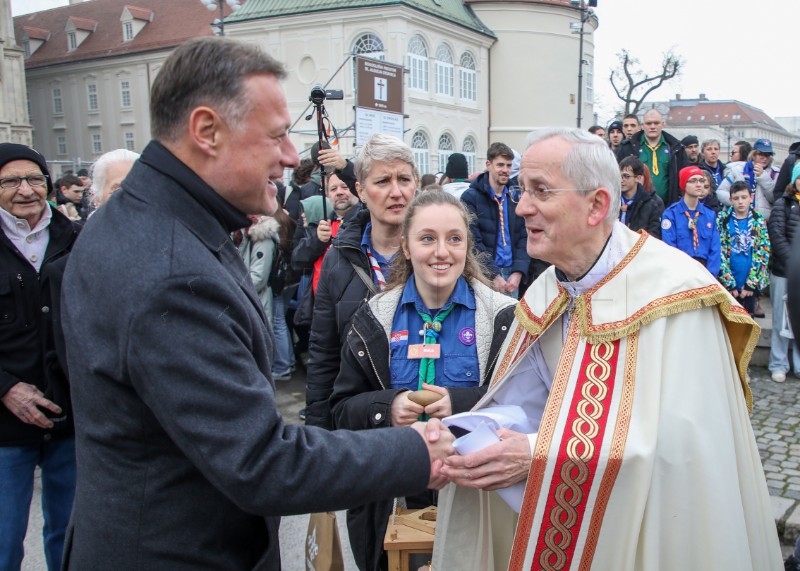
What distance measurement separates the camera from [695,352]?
226cm

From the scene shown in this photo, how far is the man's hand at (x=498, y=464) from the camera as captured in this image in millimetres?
2178

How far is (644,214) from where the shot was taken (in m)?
7.31

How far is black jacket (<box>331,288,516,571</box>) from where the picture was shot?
2809mm

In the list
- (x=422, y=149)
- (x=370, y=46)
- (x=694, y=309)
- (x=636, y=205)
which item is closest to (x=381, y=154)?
(x=694, y=309)

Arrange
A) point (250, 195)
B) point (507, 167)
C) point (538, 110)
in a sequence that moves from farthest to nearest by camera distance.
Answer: point (538, 110) < point (507, 167) < point (250, 195)

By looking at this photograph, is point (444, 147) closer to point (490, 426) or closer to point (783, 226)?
point (783, 226)

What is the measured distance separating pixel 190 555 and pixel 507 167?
533cm

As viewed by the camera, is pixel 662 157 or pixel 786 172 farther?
pixel 662 157

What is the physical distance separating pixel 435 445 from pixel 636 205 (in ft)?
19.8

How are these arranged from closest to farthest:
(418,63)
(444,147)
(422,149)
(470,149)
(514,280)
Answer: (514,280)
(418,63)
(422,149)
(444,147)
(470,149)

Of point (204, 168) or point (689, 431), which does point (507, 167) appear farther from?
point (204, 168)

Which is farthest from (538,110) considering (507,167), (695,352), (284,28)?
(695,352)

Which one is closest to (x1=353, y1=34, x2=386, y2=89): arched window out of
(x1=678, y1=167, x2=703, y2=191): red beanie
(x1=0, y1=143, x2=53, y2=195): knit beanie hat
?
(x1=678, y1=167, x2=703, y2=191): red beanie

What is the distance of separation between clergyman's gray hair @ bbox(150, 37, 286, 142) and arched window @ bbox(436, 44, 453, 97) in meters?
33.4
